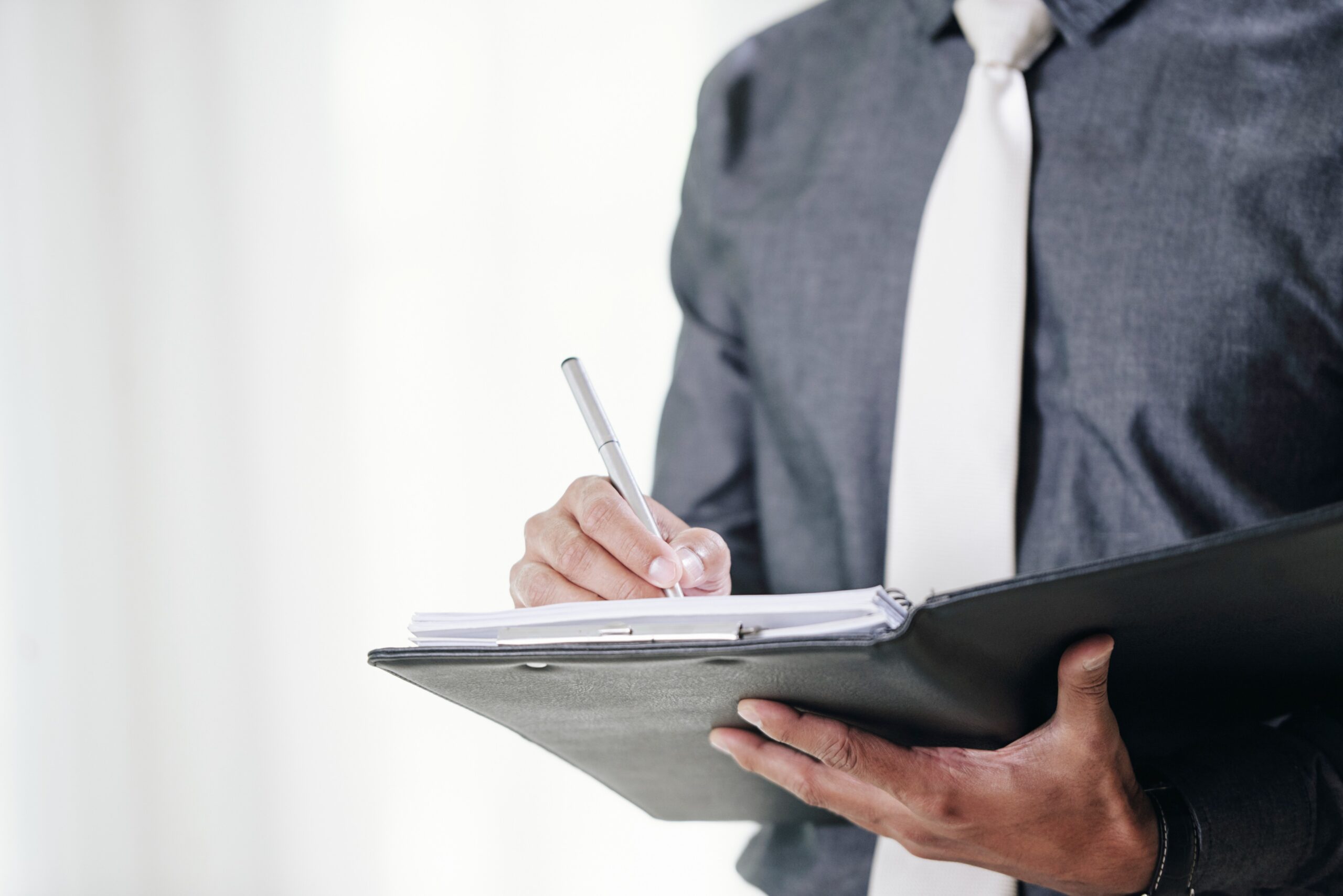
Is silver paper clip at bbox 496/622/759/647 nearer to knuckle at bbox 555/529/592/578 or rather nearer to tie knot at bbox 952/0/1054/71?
knuckle at bbox 555/529/592/578

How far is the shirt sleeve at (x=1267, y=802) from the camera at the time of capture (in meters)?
0.73

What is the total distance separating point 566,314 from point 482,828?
1.01 meters

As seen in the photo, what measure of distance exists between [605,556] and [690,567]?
0.07 metres

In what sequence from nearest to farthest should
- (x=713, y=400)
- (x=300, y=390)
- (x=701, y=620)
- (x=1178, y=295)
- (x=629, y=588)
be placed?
(x=701, y=620) → (x=629, y=588) → (x=1178, y=295) → (x=713, y=400) → (x=300, y=390)

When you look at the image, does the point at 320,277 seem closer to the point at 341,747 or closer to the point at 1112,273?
the point at 341,747

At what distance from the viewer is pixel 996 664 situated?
549mm

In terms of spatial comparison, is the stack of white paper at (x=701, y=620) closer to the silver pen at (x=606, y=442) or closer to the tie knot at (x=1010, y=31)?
the silver pen at (x=606, y=442)

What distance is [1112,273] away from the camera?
93 cm

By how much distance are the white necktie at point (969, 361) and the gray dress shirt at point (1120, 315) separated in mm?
47

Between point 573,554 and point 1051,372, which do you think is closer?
point 573,554

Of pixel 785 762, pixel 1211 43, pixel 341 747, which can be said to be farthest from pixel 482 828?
pixel 1211 43

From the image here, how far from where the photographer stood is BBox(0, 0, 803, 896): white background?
6.24 feet

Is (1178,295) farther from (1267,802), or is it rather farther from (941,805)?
(941,805)

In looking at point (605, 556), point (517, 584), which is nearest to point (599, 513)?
point (605, 556)
